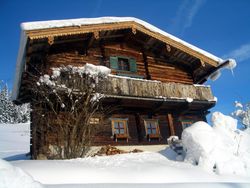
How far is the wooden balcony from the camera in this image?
13461 millimetres

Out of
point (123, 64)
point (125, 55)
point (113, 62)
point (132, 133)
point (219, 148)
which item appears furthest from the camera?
point (125, 55)

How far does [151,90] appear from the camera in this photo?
47.4 ft

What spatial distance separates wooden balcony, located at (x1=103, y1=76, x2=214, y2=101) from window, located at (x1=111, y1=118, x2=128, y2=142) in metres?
1.71

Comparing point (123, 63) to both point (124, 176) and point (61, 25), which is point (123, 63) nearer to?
point (61, 25)

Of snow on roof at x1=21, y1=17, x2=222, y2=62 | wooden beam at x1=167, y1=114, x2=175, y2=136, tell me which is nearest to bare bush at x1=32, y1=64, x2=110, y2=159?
snow on roof at x1=21, y1=17, x2=222, y2=62

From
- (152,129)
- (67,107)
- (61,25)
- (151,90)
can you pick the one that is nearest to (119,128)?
(152,129)

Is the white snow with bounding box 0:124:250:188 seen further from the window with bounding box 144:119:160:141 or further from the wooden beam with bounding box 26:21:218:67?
the window with bounding box 144:119:160:141

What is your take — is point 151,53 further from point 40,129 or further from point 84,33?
point 40,129

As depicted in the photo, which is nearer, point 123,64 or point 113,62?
point 113,62

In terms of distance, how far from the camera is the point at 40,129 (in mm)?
11828

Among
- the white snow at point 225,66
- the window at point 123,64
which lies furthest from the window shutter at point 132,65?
the white snow at point 225,66

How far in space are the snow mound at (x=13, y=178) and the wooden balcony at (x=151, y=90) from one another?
916 cm

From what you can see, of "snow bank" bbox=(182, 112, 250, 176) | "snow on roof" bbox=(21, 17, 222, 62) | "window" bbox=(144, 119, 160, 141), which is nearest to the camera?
"snow bank" bbox=(182, 112, 250, 176)

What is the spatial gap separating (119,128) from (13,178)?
10.9 metres
